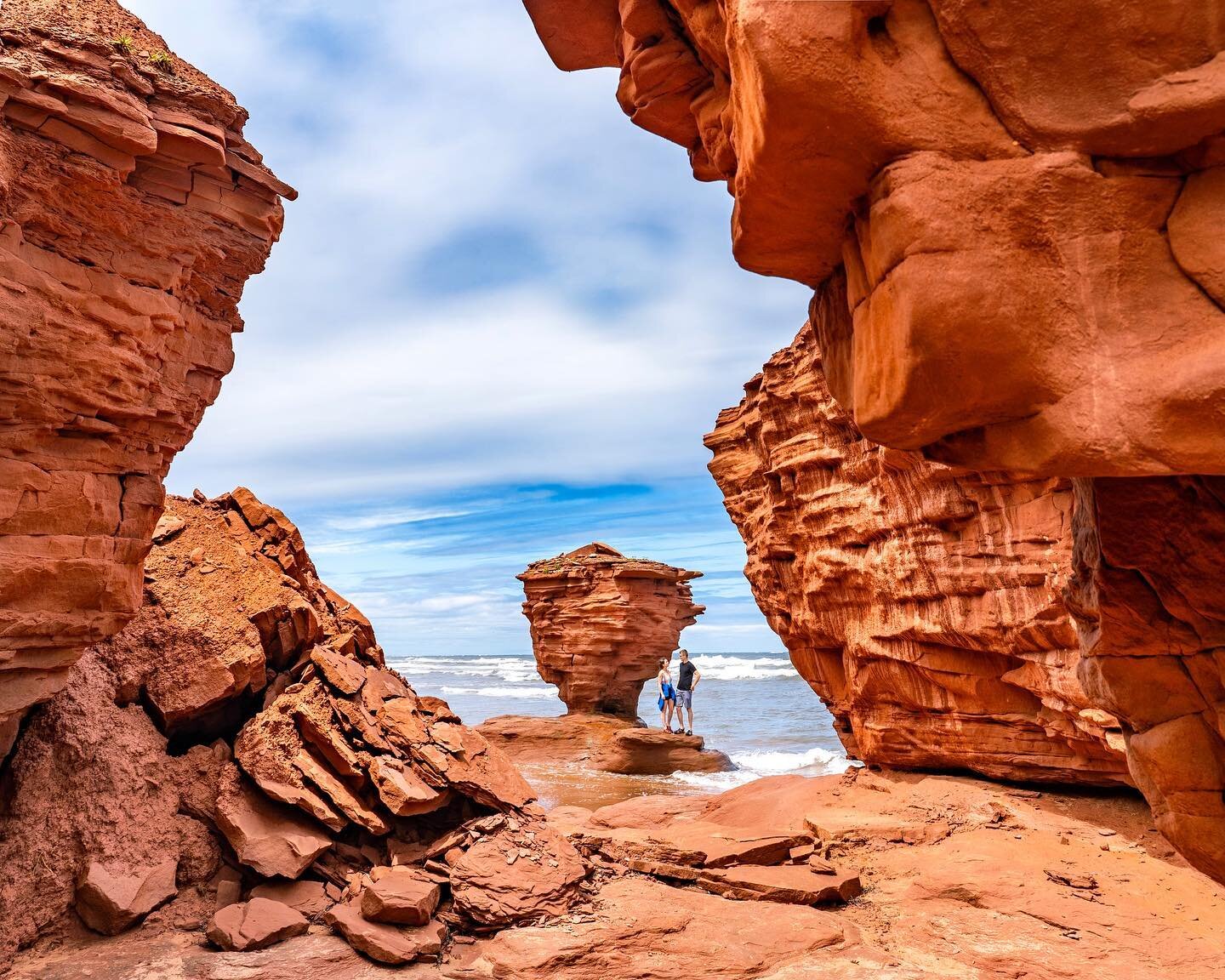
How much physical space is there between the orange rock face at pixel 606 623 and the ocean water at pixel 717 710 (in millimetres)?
4384

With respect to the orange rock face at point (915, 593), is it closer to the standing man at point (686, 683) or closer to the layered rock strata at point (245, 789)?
the layered rock strata at point (245, 789)

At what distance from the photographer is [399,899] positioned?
6.94m

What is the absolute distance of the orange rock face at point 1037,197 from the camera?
272 centimetres

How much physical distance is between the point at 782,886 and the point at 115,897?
18.9 ft

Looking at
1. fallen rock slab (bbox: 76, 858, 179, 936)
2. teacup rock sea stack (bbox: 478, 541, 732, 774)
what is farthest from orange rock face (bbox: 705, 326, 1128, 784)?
teacup rock sea stack (bbox: 478, 541, 732, 774)

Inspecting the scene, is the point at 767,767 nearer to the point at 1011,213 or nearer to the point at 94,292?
the point at 94,292

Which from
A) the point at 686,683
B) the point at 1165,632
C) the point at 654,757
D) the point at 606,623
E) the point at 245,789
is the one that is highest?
the point at 1165,632

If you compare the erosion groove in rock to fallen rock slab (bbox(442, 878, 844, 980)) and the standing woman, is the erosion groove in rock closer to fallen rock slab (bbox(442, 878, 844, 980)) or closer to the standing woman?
fallen rock slab (bbox(442, 878, 844, 980))

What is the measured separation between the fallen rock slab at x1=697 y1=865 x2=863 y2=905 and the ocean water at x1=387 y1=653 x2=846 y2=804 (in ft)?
29.8

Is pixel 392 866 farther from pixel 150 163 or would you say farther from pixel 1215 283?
pixel 1215 283

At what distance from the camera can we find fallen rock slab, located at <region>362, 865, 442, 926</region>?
690 cm

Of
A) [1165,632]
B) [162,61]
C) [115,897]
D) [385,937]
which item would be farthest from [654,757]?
[162,61]

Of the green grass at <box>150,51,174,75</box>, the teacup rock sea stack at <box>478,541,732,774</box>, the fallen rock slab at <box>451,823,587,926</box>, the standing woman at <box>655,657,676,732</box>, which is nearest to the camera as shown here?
the green grass at <box>150,51,174,75</box>

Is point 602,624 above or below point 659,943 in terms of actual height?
above
